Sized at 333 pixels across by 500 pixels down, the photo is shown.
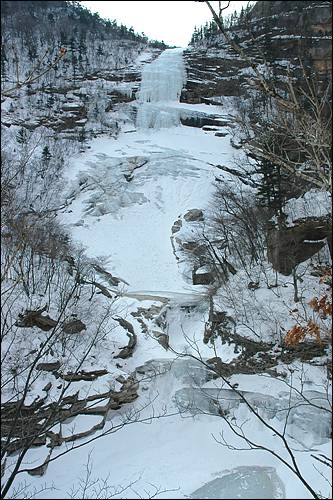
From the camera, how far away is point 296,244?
49.7 feet

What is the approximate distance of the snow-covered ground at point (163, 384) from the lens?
7992 millimetres

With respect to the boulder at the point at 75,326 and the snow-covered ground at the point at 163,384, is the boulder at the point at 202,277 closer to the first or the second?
the snow-covered ground at the point at 163,384

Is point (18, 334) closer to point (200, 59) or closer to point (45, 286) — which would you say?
point (45, 286)

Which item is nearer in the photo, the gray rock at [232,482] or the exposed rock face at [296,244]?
the gray rock at [232,482]

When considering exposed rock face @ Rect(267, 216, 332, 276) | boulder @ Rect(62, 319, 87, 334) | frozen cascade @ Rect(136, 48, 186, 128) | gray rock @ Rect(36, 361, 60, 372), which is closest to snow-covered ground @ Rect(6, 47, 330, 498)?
boulder @ Rect(62, 319, 87, 334)

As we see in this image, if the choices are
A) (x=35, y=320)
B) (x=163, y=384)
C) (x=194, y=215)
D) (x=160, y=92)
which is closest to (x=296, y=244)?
(x=163, y=384)

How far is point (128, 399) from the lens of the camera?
37.0ft

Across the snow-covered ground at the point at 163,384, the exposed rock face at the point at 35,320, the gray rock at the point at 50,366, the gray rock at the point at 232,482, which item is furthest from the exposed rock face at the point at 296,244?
the gray rock at the point at 50,366

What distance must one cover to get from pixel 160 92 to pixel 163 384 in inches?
1304

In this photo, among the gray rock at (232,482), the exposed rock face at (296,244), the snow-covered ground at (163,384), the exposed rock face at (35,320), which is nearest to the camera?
the gray rock at (232,482)

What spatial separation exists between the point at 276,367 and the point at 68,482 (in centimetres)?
630

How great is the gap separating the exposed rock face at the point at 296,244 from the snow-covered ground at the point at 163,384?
335 cm

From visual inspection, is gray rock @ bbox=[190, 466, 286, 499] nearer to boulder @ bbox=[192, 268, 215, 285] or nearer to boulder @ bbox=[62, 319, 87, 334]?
boulder @ bbox=[62, 319, 87, 334]

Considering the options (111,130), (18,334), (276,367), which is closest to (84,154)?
(111,130)
